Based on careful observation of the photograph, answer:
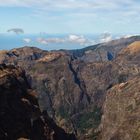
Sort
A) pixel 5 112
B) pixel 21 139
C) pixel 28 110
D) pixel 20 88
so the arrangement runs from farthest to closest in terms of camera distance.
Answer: pixel 20 88 < pixel 28 110 < pixel 5 112 < pixel 21 139

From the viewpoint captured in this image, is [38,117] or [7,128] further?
[38,117]

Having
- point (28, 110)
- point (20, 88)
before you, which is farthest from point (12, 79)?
point (28, 110)

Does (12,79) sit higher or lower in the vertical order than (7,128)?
higher

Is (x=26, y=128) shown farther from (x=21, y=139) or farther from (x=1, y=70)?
(x=1, y=70)

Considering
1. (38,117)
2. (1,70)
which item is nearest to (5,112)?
(38,117)

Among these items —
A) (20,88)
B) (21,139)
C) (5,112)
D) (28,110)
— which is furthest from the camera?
(20,88)

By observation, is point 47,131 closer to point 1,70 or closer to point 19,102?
point 19,102
